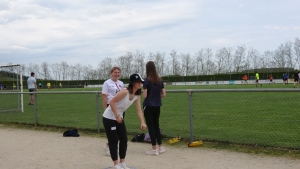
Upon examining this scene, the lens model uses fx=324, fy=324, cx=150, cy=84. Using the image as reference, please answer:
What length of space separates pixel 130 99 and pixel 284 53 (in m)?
83.6

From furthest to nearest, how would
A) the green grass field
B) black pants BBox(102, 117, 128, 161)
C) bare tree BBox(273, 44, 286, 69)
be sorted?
1. bare tree BBox(273, 44, 286, 69)
2. the green grass field
3. black pants BBox(102, 117, 128, 161)

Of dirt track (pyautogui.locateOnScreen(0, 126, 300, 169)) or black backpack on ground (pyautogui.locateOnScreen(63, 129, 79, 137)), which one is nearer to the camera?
dirt track (pyautogui.locateOnScreen(0, 126, 300, 169))

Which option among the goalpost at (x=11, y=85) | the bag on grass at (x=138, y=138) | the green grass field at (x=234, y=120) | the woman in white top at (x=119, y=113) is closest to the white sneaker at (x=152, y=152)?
the bag on grass at (x=138, y=138)

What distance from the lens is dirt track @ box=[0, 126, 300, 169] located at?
594 centimetres

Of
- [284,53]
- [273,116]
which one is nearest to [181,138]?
[273,116]

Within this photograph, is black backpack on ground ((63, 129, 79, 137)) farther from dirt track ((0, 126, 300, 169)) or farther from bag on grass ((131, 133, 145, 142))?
bag on grass ((131, 133, 145, 142))

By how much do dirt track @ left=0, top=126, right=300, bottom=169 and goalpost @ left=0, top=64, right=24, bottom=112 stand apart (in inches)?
283

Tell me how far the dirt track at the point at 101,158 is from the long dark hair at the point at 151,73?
1581 millimetres

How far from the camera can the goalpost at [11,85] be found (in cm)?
1520

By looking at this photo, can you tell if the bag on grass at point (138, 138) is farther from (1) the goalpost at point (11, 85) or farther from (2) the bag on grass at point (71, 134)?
(1) the goalpost at point (11, 85)

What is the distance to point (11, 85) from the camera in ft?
57.9

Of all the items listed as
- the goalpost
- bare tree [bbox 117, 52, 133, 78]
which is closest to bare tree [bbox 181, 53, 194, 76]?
bare tree [bbox 117, 52, 133, 78]

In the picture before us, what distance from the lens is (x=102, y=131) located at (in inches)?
376

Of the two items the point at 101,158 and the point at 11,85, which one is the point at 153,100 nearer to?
the point at 101,158
